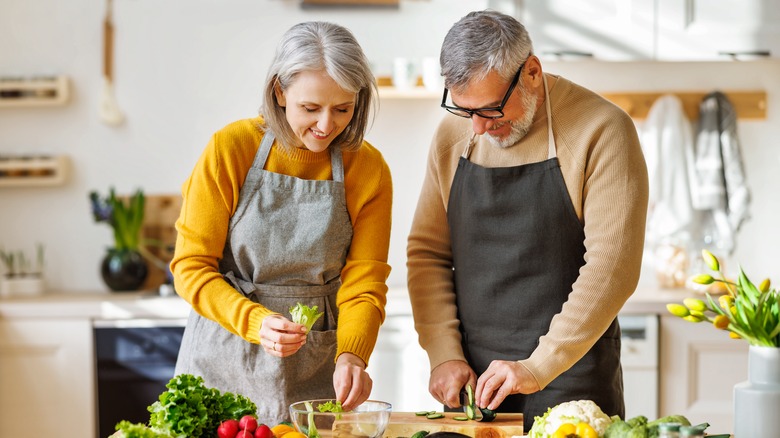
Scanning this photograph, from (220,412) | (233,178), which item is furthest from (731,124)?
(220,412)

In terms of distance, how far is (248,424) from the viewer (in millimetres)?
1340

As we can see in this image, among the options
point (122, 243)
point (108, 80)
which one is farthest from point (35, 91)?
point (122, 243)

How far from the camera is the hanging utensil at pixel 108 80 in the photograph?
12.1 ft

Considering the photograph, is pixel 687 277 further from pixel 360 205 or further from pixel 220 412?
pixel 220 412

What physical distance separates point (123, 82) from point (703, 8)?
94.2 inches

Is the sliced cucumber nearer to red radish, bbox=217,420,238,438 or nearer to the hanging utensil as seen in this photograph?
red radish, bbox=217,420,238,438

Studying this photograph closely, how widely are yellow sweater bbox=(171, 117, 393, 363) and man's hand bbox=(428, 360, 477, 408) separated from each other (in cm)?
18

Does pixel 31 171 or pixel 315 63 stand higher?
pixel 315 63

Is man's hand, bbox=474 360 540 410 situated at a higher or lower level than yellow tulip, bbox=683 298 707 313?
lower

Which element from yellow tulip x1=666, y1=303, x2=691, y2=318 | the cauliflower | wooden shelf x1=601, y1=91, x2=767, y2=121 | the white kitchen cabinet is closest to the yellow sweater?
the cauliflower

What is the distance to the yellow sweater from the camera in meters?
1.68

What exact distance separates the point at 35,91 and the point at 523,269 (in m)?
2.57

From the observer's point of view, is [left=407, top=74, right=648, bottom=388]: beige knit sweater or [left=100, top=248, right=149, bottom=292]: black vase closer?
[left=407, top=74, right=648, bottom=388]: beige knit sweater

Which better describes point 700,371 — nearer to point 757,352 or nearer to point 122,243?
point 757,352
